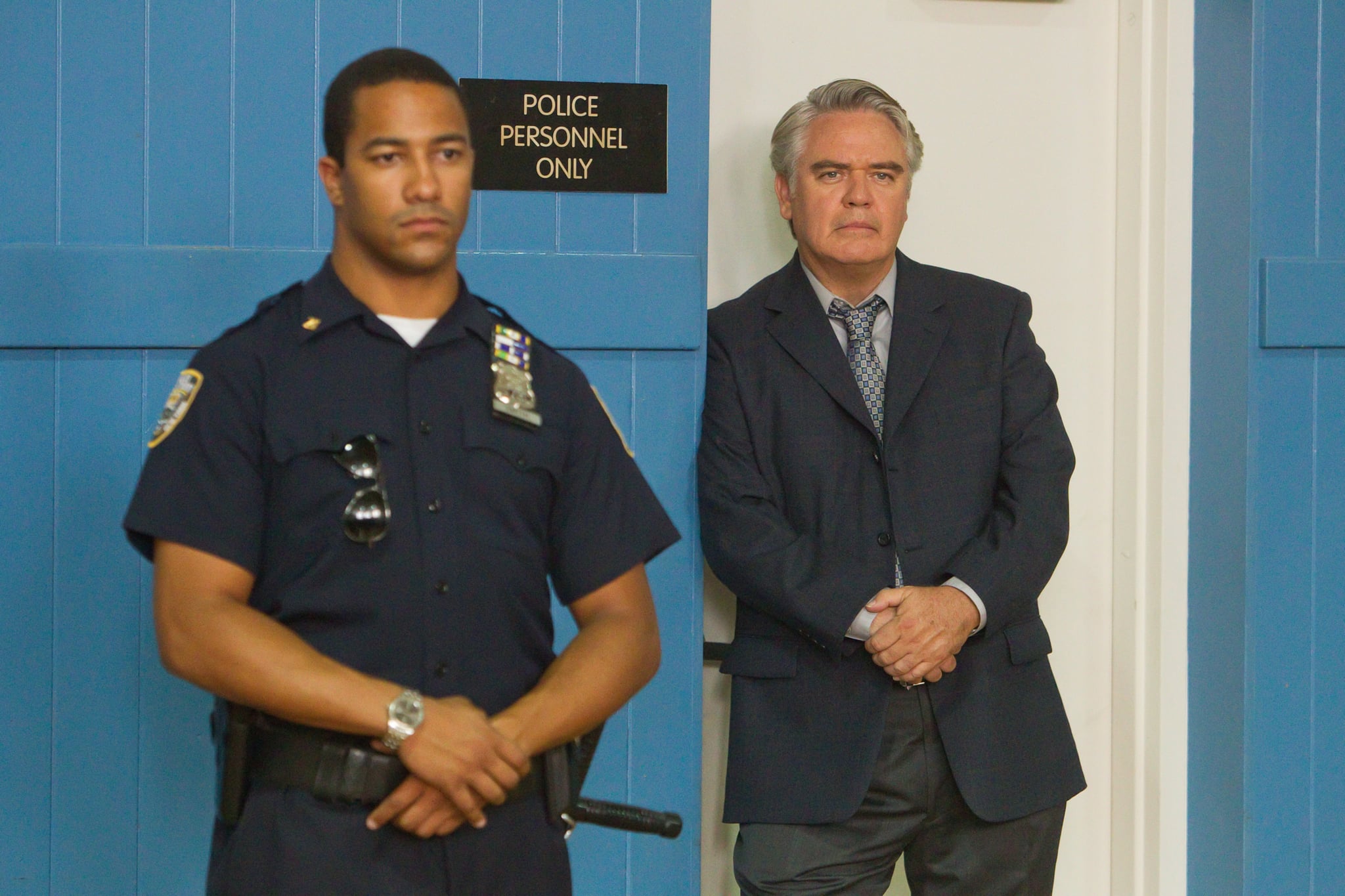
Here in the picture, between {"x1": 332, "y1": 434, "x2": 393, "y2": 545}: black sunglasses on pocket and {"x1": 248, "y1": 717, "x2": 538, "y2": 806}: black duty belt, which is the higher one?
{"x1": 332, "y1": 434, "x2": 393, "y2": 545}: black sunglasses on pocket

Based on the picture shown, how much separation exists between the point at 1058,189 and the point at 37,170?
6.07 feet

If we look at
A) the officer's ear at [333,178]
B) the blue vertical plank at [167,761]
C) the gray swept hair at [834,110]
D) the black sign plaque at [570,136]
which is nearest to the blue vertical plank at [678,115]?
the black sign plaque at [570,136]

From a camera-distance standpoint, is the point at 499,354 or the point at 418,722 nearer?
the point at 418,722

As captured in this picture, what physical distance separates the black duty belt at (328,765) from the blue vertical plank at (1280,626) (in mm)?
1819

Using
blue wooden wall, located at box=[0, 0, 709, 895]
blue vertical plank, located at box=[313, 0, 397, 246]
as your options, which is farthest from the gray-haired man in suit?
blue vertical plank, located at box=[313, 0, 397, 246]

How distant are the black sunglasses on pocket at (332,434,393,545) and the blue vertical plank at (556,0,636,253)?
0.97m

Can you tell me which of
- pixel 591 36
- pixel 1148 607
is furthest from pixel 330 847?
pixel 1148 607

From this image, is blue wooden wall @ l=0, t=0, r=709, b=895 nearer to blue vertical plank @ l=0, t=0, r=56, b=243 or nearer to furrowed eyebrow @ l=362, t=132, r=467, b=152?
blue vertical plank @ l=0, t=0, r=56, b=243

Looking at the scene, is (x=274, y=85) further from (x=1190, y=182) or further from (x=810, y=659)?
(x=1190, y=182)

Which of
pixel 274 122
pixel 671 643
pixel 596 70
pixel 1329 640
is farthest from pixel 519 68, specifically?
pixel 1329 640

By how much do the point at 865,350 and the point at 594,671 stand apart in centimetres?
103

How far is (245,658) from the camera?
1.27m

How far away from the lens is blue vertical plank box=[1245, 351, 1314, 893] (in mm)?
2557

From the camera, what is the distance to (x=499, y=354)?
4.82ft
